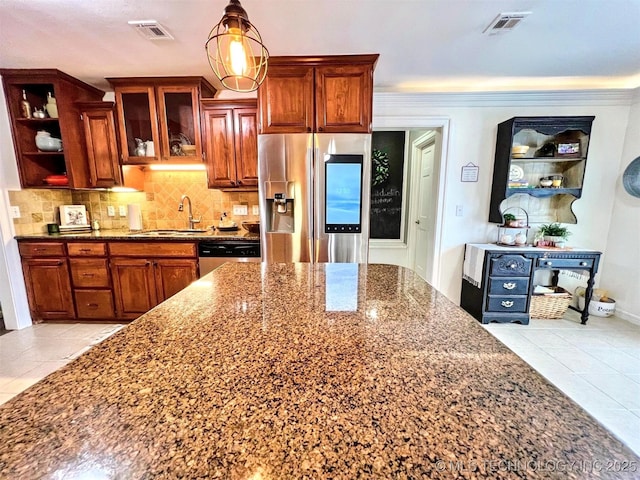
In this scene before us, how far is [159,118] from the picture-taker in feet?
8.82

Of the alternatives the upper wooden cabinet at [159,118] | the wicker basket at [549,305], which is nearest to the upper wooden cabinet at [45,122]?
the upper wooden cabinet at [159,118]

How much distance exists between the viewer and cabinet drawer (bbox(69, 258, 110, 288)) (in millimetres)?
2659

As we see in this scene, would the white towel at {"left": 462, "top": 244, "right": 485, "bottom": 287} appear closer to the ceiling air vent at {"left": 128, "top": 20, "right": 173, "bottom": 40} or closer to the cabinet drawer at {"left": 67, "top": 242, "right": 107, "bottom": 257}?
the ceiling air vent at {"left": 128, "top": 20, "right": 173, "bottom": 40}

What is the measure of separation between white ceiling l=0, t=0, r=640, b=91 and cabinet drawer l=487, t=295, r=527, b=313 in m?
2.19

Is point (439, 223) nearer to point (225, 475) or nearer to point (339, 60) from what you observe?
point (339, 60)

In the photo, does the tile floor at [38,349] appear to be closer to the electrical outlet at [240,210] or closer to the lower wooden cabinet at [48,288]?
the lower wooden cabinet at [48,288]

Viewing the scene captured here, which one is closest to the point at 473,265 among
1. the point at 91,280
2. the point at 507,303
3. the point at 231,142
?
the point at 507,303

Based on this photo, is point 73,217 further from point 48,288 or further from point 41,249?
point 48,288

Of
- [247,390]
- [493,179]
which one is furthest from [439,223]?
[247,390]

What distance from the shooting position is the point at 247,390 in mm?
539

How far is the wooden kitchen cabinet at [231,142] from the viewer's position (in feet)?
8.75

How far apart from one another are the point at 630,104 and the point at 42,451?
471 cm

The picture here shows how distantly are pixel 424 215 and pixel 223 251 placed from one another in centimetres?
271

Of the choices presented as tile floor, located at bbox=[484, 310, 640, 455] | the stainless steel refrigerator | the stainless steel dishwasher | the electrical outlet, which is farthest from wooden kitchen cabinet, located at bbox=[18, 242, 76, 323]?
tile floor, located at bbox=[484, 310, 640, 455]
